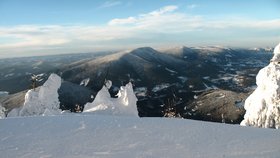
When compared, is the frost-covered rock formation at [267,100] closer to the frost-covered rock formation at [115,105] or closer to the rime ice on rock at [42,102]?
the frost-covered rock formation at [115,105]

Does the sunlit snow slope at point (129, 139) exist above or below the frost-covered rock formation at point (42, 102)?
above

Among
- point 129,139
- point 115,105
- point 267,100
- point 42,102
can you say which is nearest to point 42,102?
point 42,102

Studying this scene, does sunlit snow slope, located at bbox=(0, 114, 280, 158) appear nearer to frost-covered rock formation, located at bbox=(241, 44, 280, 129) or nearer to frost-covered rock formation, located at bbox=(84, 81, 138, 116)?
frost-covered rock formation, located at bbox=(241, 44, 280, 129)

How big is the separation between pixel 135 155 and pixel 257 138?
189 inches

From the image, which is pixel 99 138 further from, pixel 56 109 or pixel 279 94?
pixel 56 109

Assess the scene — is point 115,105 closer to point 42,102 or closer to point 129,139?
point 42,102

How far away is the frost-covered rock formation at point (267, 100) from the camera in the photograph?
2922 centimetres


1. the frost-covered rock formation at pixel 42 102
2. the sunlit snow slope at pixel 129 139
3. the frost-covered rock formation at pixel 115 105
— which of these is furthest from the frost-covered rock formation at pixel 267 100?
the frost-covered rock formation at pixel 42 102

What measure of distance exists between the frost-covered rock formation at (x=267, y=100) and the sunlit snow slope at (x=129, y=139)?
13784mm

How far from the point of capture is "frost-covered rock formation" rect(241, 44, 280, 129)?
29.2 meters

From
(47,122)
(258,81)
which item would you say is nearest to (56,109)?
(258,81)

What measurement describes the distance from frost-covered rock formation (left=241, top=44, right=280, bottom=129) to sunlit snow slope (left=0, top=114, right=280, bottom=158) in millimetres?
13784

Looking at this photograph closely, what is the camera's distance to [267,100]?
29953 millimetres

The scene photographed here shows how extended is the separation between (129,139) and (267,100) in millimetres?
18077
